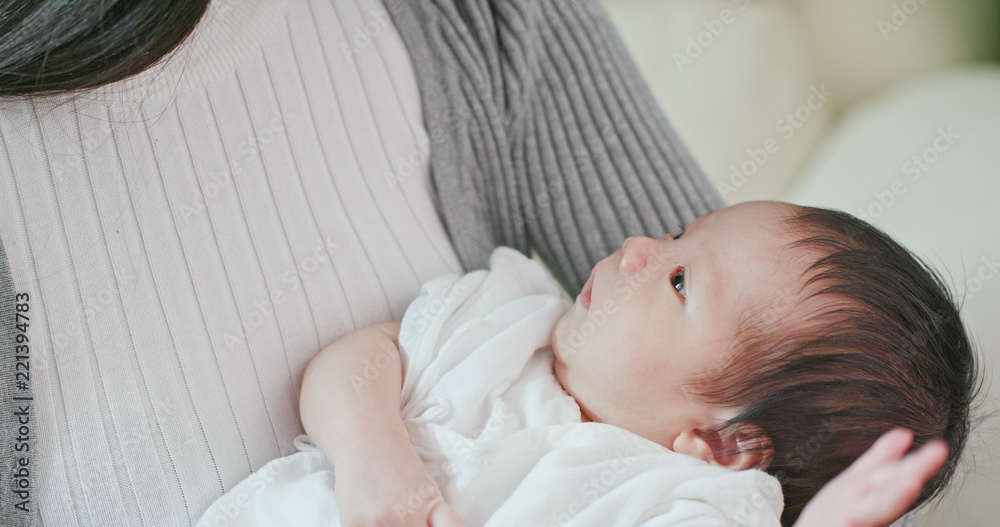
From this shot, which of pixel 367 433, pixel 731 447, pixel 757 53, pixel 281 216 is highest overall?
pixel 757 53

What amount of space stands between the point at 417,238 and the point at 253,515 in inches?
15.2

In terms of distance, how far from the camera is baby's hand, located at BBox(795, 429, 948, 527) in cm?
42

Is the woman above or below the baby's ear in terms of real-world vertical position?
above

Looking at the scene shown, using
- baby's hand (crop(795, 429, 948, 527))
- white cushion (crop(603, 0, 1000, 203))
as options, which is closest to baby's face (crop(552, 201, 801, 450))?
baby's hand (crop(795, 429, 948, 527))

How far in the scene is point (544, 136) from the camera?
1000mm

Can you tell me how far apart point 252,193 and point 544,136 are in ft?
1.45

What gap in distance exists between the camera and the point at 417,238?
88cm

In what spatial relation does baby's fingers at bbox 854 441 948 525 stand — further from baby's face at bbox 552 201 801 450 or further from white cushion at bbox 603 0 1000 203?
white cushion at bbox 603 0 1000 203

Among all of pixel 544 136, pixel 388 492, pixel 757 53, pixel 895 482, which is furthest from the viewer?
pixel 757 53

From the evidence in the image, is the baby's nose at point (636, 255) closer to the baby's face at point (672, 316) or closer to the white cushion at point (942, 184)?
the baby's face at point (672, 316)

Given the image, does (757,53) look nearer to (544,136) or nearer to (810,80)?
(810,80)

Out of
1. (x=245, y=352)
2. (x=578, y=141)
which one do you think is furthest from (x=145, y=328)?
(x=578, y=141)

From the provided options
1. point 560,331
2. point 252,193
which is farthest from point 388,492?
point 252,193

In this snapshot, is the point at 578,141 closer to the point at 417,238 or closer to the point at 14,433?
the point at 417,238
